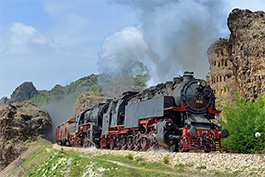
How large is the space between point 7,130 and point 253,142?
34.8m

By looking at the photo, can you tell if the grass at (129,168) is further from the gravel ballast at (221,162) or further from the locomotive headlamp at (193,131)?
the locomotive headlamp at (193,131)

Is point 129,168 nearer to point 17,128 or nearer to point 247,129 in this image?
point 247,129

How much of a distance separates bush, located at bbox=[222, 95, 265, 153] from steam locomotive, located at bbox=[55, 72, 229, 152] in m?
0.98

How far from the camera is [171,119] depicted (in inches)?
618

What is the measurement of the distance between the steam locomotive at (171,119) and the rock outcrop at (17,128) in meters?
22.7

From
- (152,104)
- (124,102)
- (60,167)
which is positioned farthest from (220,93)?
(60,167)

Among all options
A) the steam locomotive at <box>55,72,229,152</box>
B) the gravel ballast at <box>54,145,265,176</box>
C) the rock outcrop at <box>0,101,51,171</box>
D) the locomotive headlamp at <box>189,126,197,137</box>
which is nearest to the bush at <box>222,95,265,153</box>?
the steam locomotive at <box>55,72,229,152</box>

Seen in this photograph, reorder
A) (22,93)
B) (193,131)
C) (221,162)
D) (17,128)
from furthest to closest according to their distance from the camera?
1. (22,93)
2. (17,128)
3. (193,131)
4. (221,162)

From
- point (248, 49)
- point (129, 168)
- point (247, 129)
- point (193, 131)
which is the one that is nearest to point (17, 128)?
point (248, 49)

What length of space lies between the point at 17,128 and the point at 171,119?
106ft

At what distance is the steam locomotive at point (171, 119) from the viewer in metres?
14.1

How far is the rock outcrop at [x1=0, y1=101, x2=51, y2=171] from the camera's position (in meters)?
39.4

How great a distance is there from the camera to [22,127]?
43.1 m

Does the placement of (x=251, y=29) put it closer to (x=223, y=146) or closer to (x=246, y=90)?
(x=246, y=90)
